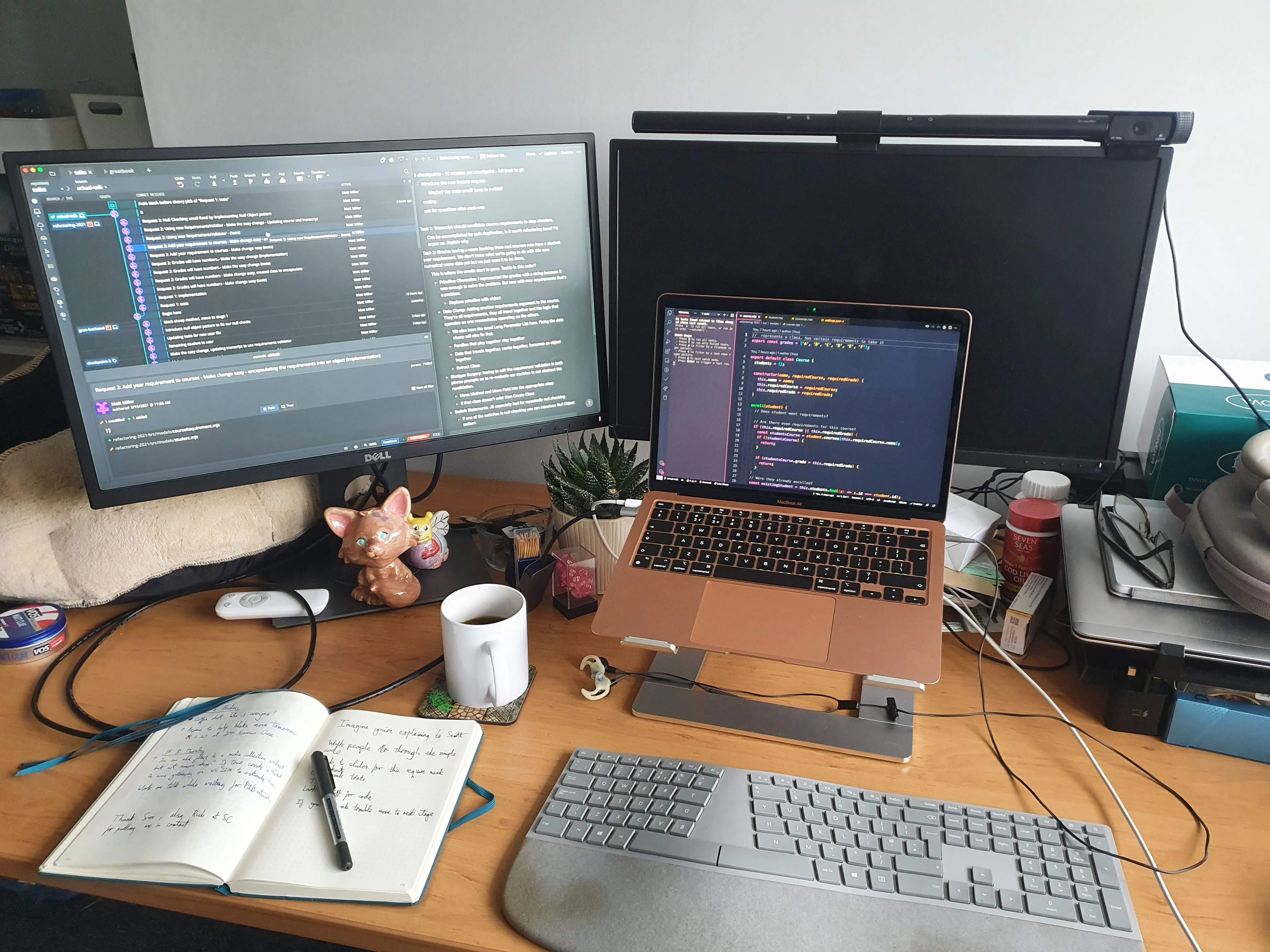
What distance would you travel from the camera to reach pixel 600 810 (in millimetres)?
736

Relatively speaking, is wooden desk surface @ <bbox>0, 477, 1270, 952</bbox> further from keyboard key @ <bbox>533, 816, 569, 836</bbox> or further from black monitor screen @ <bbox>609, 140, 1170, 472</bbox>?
black monitor screen @ <bbox>609, 140, 1170, 472</bbox>

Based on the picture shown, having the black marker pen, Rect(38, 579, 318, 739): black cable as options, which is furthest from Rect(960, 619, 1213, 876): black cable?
Rect(38, 579, 318, 739): black cable

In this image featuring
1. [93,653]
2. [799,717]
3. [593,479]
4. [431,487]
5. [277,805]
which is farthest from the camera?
[431,487]

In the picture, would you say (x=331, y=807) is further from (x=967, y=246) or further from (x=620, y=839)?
(x=967, y=246)

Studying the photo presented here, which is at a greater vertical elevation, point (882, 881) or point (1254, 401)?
point (1254, 401)

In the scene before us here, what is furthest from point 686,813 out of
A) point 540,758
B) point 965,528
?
point 965,528

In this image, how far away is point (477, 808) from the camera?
0.76 metres

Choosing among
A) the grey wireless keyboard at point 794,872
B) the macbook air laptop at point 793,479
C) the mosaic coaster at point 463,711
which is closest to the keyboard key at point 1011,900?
the grey wireless keyboard at point 794,872

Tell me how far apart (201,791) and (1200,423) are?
104 cm

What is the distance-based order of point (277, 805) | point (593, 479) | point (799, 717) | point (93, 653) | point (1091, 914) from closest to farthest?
point (1091, 914)
point (277, 805)
point (799, 717)
point (93, 653)
point (593, 479)

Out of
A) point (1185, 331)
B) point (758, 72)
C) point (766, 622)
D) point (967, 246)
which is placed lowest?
point (766, 622)

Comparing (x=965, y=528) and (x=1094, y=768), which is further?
(x=965, y=528)

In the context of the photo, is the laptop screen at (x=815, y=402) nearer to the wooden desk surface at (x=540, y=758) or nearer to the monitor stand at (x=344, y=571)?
the wooden desk surface at (x=540, y=758)

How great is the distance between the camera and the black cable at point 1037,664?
0.92 meters
